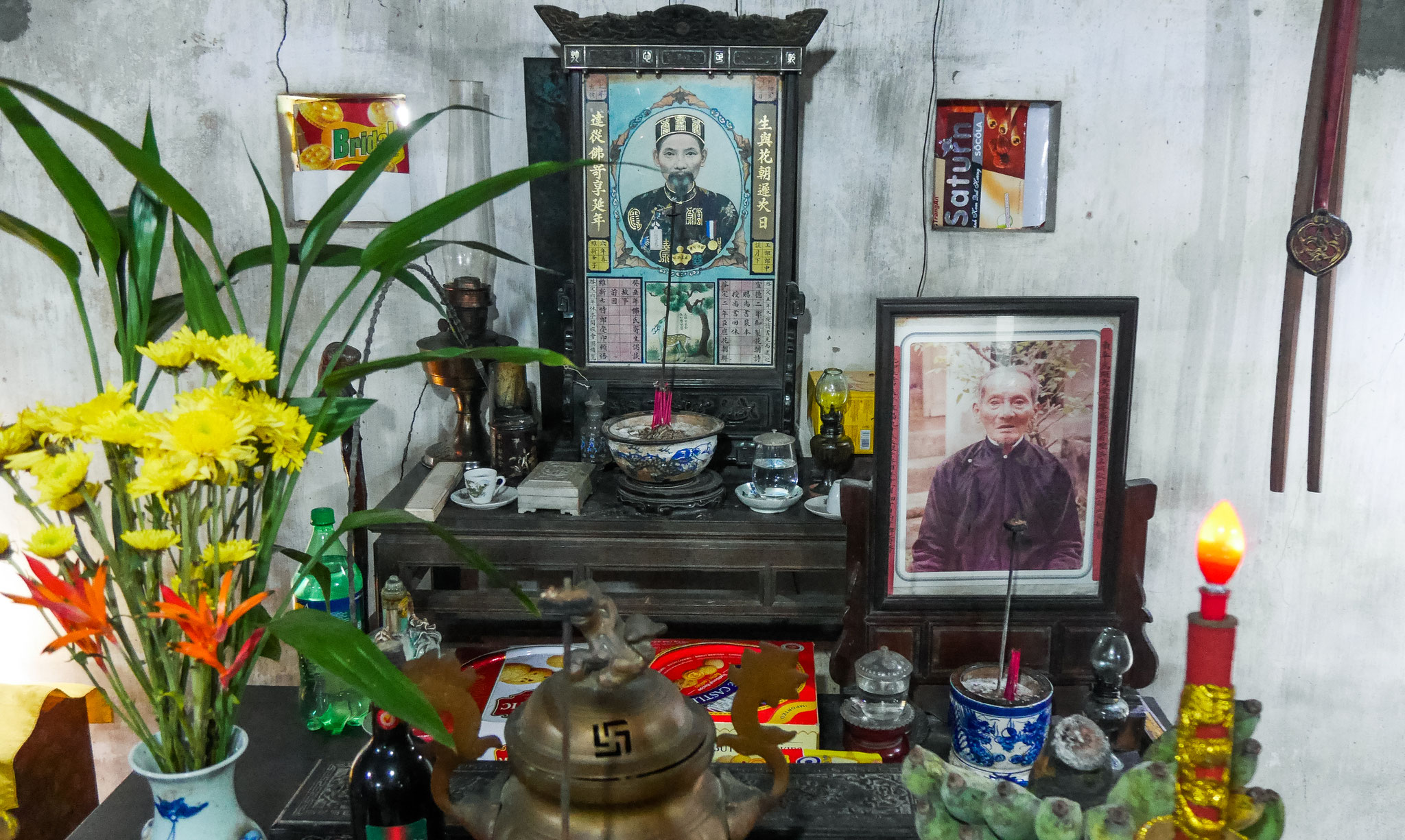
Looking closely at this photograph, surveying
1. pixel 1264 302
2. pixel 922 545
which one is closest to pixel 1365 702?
pixel 1264 302

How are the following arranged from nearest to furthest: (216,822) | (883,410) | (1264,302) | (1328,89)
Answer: (216,822)
(883,410)
(1328,89)
(1264,302)

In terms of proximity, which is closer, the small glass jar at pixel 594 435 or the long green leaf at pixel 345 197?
the long green leaf at pixel 345 197

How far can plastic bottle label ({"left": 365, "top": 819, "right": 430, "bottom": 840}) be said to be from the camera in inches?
37.6

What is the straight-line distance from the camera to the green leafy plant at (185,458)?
0.75 metres

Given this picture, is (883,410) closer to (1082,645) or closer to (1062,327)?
(1062,327)

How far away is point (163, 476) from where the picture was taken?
737 millimetres

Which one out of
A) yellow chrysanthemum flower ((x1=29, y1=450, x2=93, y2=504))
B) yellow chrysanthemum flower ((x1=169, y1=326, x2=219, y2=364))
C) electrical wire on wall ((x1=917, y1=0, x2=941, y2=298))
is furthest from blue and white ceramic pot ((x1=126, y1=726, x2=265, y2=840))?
electrical wire on wall ((x1=917, y1=0, x2=941, y2=298))

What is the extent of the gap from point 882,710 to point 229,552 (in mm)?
868

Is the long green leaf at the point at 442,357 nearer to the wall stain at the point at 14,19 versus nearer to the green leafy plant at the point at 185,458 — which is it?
the green leafy plant at the point at 185,458

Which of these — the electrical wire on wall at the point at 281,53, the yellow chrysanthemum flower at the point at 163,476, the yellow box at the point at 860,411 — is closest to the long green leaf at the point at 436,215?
the yellow chrysanthemum flower at the point at 163,476

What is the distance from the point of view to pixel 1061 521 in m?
1.43

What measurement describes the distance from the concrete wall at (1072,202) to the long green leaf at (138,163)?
46.1 inches

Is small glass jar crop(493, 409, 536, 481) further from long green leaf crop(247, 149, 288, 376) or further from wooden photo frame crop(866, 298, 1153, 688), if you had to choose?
long green leaf crop(247, 149, 288, 376)

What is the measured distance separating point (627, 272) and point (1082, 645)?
1.00 metres
